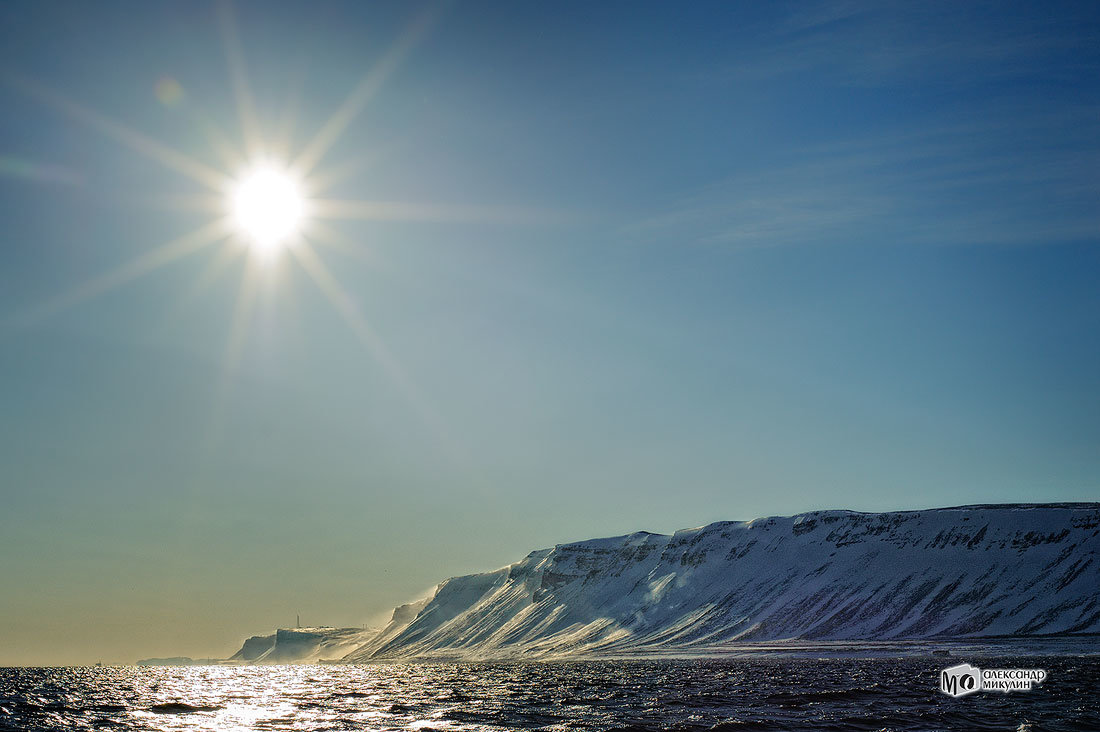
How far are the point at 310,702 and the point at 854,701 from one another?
41747mm

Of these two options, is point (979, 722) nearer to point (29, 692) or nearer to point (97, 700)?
point (97, 700)

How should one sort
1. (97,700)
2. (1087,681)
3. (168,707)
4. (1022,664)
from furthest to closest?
1. (1022,664)
2. (97,700)
3. (1087,681)
4. (168,707)

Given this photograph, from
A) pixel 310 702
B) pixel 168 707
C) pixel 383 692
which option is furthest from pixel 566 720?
pixel 383 692

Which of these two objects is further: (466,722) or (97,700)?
(97,700)

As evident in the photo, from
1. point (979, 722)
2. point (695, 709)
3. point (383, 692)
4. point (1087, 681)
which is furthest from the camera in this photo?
point (383, 692)

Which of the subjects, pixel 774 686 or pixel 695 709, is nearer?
pixel 695 709

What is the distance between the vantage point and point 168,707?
6706cm

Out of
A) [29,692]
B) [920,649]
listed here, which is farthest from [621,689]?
[920,649]

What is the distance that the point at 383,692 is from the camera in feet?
280

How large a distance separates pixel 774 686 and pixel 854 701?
19.5 metres

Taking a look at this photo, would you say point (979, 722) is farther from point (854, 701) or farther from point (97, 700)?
point (97, 700)

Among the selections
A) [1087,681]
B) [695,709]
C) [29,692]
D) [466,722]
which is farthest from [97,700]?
[1087,681]

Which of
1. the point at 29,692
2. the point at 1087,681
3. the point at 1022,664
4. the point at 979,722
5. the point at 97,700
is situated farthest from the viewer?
the point at 1022,664

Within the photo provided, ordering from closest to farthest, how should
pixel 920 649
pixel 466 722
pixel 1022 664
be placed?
pixel 466 722 → pixel 1022 664 → pixel 920 649
